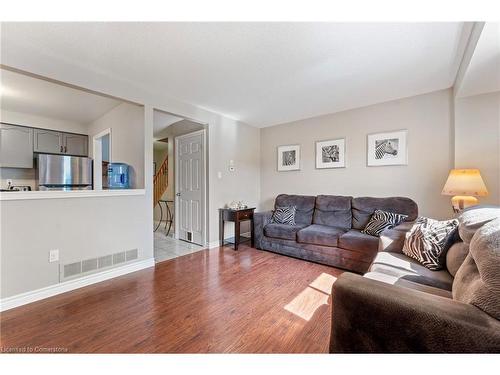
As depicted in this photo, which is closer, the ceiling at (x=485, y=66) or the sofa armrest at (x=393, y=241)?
the ceiling at (x=485, y=66)

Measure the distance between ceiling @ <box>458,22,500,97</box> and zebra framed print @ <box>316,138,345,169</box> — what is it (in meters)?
1.49

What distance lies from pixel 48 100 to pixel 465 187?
5.38 meters

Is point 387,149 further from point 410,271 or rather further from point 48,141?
point 48,141

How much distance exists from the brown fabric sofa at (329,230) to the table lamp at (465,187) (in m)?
0.50

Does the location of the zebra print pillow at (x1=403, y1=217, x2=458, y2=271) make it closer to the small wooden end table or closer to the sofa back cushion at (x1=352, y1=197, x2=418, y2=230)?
the sofa back cushion at (x1=352, y1=197, x2=418, y2=230)

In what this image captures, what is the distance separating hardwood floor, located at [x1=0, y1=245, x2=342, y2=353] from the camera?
4.67 ft

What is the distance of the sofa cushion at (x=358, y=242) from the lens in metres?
2.48

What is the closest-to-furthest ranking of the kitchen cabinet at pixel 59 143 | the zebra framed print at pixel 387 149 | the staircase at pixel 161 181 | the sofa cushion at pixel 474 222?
the sofa cushion at pixel 474 222 < the zebra framed print at pixel 387 149 < the kitchen cabinet at pixel 59 143 < the staircase at pixel 161 181

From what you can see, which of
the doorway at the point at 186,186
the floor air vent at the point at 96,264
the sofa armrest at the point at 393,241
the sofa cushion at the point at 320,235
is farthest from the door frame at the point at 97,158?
the sofa armrest at the point at 393,241

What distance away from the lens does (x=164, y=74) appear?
2.34m

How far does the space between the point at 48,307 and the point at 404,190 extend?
4.22 metres

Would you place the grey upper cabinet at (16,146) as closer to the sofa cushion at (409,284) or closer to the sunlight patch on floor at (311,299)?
the sunlight patch on floor at (311,299)

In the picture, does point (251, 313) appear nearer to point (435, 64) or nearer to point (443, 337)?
point (443, 337)
